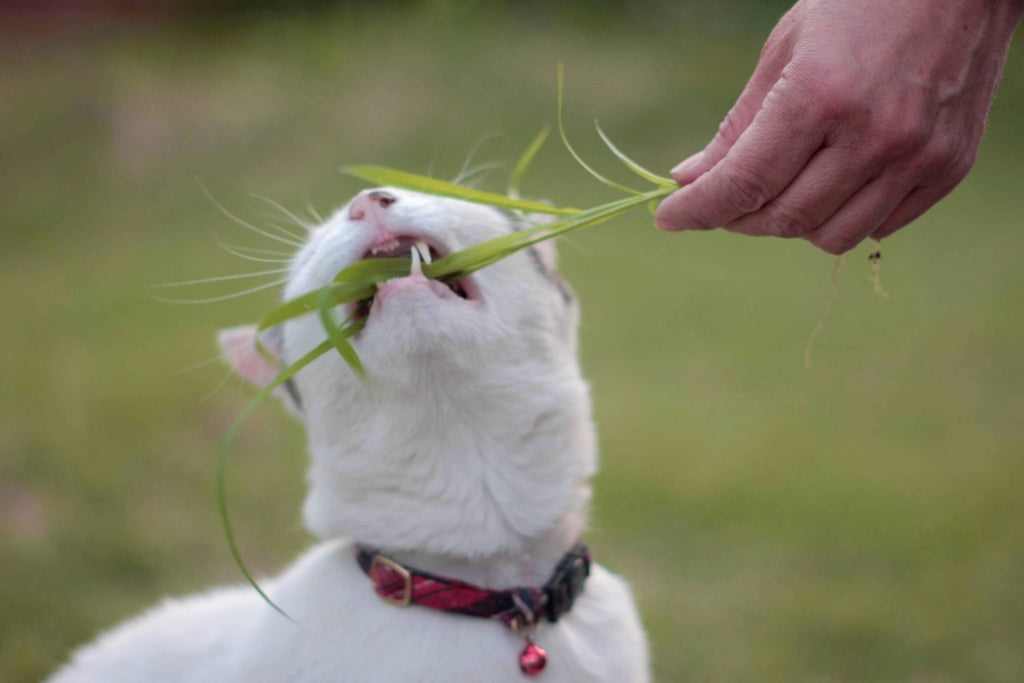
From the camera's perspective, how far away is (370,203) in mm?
2178

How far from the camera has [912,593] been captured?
405 cm

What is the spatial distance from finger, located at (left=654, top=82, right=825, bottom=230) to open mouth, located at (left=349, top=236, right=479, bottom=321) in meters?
0.56

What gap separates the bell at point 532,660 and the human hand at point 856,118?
113 cm

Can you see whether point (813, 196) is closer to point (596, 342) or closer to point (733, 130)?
point (733, 130)

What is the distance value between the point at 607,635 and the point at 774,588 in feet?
6.85

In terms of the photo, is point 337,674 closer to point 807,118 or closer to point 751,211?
point 751,211

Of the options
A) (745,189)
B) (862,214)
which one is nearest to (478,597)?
(745,189)

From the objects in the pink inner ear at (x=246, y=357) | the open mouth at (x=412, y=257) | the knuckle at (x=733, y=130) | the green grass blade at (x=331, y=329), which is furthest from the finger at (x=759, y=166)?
the pink inner ear at (x=246, y=357)

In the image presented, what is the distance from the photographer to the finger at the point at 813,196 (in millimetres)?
1894

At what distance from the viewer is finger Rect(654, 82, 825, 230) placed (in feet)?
6.03

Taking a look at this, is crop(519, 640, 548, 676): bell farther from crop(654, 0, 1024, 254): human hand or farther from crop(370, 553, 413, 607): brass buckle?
crop(654, 0, 1024, 254): human hand

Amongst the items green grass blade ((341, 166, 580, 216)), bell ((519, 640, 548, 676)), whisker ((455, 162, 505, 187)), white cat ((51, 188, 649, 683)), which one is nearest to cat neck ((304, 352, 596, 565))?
white cat ((51, 188, 649, 683))

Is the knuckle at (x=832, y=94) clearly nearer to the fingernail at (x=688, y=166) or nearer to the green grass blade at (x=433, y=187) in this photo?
the fingernail at (x=688, y=166)

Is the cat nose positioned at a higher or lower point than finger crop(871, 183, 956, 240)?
lower
